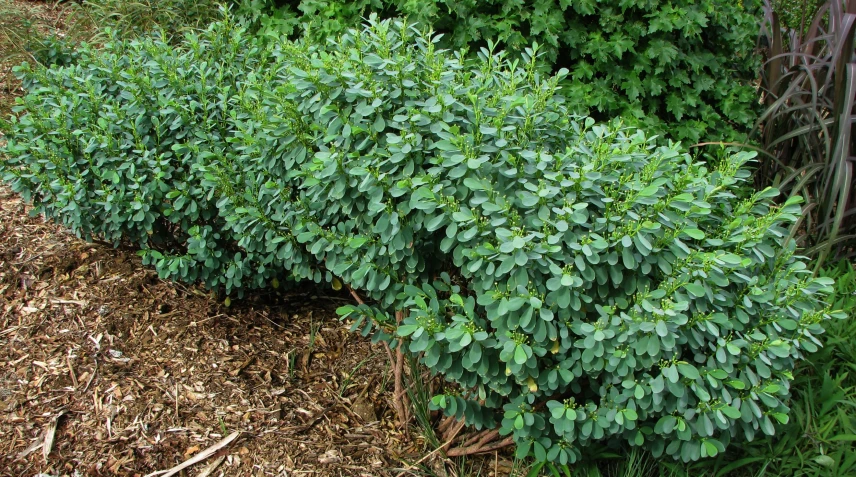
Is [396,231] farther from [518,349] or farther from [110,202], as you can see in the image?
[110,202]

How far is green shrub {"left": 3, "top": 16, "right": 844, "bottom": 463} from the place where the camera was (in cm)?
227

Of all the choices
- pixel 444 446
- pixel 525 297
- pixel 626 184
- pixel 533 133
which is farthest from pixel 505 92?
pixel 444 446

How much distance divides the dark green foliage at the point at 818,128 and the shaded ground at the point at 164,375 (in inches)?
101

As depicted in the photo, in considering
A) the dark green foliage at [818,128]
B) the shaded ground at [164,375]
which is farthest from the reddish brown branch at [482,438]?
the dark green foliage at [818,128]

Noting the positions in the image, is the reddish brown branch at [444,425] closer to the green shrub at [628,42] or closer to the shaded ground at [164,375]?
the shaded ground at [164,375]

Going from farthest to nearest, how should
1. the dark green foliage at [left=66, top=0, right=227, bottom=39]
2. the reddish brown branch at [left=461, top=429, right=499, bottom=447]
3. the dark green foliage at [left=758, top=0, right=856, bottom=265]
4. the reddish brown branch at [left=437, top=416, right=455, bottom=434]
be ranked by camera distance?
the dark green foliage at [left=66, top=0, right=227, bottom=39], the dark green foliage at [left=758, top=0, right=856, bottom=265], the reddish brown branch at [left=437, top=416, right=455, bottom=434], the reddish brown branch at [left=461, top=429, right=499, bottom=447]

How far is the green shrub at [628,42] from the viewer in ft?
13.3

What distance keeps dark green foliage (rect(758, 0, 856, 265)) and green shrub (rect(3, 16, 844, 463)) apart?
1.13 m

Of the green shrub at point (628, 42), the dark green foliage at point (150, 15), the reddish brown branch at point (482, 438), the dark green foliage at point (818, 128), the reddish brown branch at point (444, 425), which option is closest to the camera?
the reddish brown branch at point (482, 438)

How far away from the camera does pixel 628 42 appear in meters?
4.09

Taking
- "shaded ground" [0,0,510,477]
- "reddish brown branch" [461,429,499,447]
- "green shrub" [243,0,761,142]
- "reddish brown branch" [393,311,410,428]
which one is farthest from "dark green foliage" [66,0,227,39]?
"reddish brown branch" [461,429,499,447]

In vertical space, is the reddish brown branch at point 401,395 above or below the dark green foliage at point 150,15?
below

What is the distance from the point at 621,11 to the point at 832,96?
54.0 inches

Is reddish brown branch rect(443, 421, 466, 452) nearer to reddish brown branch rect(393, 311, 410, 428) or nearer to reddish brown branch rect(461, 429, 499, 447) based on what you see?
reddish brown branch rect(461, 429, 499, 447)
